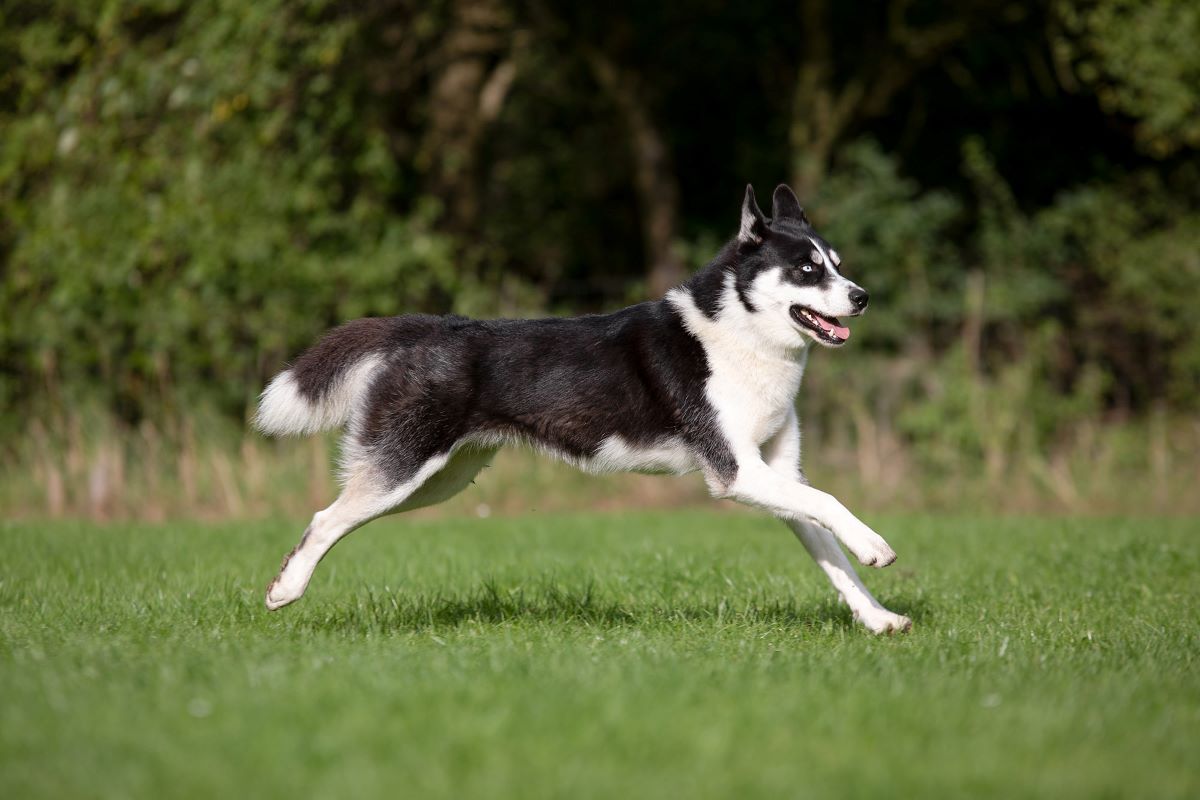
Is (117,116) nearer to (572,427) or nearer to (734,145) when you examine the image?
(572,427)

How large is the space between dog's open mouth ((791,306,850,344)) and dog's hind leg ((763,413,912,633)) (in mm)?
481

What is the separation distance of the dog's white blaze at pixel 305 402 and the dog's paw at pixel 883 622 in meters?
2.49

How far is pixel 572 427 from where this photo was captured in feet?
19.4

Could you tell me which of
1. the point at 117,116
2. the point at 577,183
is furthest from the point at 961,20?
the point at 117,116

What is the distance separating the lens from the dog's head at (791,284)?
5.79 meters

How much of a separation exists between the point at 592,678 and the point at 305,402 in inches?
85.4

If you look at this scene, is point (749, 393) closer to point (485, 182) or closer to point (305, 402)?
point (305, 402)

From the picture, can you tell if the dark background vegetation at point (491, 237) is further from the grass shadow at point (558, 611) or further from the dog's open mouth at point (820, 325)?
the dog's open mouth at point (820, 325)

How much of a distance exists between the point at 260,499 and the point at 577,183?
1147 cm

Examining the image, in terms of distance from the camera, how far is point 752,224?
6012 mm

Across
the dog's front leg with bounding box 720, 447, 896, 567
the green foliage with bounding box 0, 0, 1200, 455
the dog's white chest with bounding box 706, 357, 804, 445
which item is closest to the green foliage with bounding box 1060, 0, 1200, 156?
the green foliage with bounding box 0, 0, 1200, 455

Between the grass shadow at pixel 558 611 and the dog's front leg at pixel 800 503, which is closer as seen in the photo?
the dog's front leg at pixel 800 503

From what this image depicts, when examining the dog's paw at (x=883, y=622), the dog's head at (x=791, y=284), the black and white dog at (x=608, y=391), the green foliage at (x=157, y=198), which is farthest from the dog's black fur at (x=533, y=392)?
the green foliage at (x=157, y=198)

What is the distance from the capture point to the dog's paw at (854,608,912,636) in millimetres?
5887
